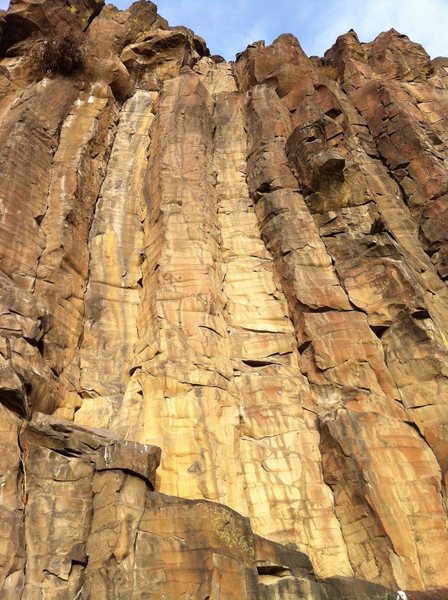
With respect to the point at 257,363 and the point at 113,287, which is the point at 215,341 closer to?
the point at 257,363

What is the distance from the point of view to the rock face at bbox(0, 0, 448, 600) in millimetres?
9695

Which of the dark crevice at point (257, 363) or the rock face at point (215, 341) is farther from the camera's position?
the dark crevice at point (257, 363)

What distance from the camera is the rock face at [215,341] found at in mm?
9695

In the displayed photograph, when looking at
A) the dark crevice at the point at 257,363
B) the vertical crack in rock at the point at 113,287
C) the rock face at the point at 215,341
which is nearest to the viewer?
the rock face at the point at 215,341

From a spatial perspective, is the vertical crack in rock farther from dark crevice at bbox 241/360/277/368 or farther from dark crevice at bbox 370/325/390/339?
dark crevice at bbox 370/325/390/339

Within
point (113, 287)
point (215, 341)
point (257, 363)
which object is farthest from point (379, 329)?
point (113, 287)

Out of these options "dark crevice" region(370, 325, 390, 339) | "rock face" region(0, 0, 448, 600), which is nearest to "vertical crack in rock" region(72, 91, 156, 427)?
"rock face" region(0, 0, 448, 600)

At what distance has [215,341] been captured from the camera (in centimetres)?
1450

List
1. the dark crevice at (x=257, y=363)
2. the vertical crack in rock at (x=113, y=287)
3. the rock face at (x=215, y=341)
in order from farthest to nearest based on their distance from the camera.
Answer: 1. the dark crevice at (x=257, y=363)
2. the vertical crack in rock at (x=113, y=287)
3. the rock face at (x=215, y=341)

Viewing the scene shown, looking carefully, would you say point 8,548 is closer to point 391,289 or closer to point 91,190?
point 391,289

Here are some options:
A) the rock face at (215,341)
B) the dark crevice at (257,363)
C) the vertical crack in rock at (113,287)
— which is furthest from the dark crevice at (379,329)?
the vertical crack in rock at (113,287)

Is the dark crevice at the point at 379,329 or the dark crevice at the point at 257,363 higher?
the dark crevice at the point at 379,329

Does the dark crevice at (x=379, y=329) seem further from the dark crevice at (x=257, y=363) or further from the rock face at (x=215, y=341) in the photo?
the dark crevice at (x=257, y=363)

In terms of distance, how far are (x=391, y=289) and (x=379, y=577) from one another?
25.3 ft
